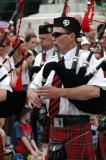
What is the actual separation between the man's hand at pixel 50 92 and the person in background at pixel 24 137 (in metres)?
4.33

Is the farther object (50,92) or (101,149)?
(101,149)

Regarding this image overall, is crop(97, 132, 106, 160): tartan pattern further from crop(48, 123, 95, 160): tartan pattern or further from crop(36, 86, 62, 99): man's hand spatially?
crop(36, 86, 62, 99): man's hand

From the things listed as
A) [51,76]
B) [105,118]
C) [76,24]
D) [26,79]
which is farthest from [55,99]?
[26,79]

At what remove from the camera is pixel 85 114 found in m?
6.64

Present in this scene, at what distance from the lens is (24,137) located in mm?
10695

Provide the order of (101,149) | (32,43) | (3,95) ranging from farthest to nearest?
1. (32,43)
2. (101,149)
3. (3,95)

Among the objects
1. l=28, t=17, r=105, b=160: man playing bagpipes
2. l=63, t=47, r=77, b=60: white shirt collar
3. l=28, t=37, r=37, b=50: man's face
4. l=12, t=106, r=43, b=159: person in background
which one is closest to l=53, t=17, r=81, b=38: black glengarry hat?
l=28, t=17, r=105, b=160: man playing bagpipes

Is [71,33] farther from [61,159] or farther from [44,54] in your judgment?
[44,54]

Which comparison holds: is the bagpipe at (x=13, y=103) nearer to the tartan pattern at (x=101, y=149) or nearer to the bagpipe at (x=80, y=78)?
the bagpipe at (x=80, y=78)

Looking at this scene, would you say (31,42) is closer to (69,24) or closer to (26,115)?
(26,115)

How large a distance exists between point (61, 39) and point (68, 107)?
0.60m

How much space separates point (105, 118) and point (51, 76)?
1.54 meters

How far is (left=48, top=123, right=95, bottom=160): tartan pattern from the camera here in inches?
264

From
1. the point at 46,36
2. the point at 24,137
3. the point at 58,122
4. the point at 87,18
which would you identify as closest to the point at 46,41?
the point at 46,36
